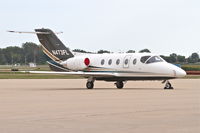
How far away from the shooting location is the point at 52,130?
40.1 ft

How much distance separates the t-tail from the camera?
4006 cm

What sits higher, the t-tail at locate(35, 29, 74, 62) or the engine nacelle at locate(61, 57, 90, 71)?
the t-tail at locate(35, 29, 74, 62)

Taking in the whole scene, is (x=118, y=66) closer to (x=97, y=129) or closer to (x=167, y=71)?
(x=167, y=71)

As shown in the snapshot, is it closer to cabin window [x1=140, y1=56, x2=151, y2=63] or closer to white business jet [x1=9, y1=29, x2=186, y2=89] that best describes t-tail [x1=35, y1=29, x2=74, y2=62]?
white business jet [x1=9, y1=29, x2=186, y2=89]

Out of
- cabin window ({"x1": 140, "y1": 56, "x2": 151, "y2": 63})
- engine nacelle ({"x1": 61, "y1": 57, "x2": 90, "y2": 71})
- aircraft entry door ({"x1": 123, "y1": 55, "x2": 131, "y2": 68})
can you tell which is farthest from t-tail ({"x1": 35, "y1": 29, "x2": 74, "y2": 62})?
cabin window ({"x1": 140, "y1": 56, "x2": 151, "y2": 63})

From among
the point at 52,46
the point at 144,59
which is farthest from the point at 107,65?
the point at 52,46

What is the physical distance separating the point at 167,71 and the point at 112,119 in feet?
66.8

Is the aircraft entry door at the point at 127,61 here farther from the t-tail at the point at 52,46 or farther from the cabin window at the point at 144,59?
the t-tail at the point at 52,46

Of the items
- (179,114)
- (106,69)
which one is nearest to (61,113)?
(179,114)

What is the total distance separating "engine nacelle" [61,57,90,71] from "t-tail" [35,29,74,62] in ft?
3.40

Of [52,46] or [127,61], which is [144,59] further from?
[52,46]

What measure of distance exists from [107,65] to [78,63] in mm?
A: 2098

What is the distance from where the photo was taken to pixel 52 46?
40.3 m

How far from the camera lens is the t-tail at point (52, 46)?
1577 inches
